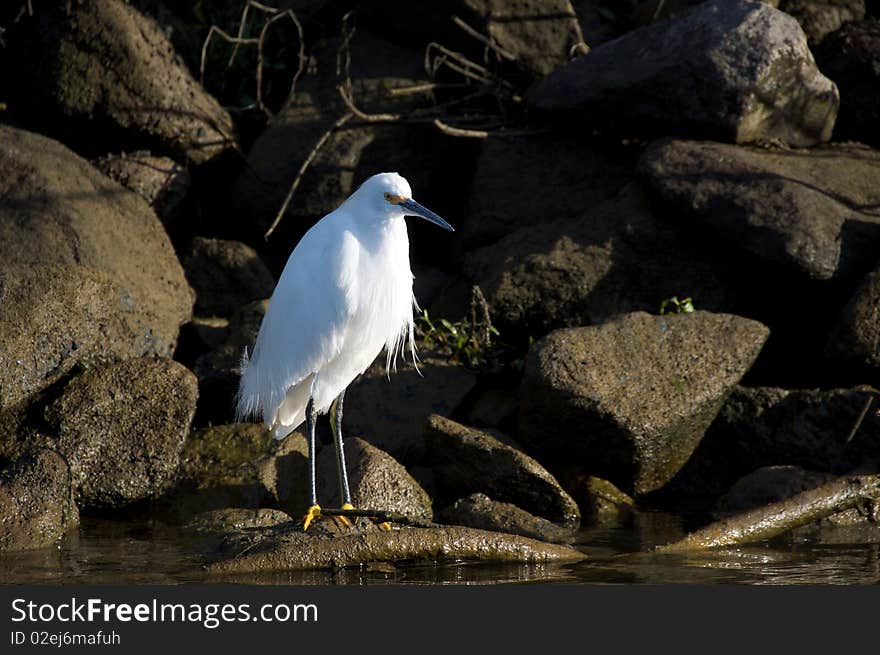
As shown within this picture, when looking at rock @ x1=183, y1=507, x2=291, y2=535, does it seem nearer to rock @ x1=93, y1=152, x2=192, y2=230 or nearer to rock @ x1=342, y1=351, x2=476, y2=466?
rock @ x1=342, y1=351, x2=476, y2=466

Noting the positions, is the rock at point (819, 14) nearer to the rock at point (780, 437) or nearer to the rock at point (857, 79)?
the rock at point (857, 79)

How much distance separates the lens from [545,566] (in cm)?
527

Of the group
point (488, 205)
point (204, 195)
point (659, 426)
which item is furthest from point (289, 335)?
point (204, 195)

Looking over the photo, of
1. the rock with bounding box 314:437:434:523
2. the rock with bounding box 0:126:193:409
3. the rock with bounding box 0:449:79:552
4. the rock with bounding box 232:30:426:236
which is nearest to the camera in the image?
the rock with bounding box 0:449:79:552

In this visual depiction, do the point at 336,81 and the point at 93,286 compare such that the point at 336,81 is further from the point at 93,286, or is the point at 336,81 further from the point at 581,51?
the point at 93,286

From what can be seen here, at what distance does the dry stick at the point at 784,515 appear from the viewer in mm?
5598

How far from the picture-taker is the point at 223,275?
8.64 meters

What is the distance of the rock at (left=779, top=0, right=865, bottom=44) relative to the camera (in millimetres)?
9219

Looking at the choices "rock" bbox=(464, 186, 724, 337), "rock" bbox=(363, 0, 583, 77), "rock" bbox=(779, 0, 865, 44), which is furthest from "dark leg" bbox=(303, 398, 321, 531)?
"rock" bbox=(779, 0, 865, 44)

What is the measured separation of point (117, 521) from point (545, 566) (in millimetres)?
2549

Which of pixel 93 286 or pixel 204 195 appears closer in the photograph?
pixel 93 286

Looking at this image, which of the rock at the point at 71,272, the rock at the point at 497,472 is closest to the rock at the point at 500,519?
the rock at the point at 497,472

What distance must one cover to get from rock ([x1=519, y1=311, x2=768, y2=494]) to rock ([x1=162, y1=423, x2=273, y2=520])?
153cm

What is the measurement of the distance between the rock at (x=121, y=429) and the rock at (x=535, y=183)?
287 cm
